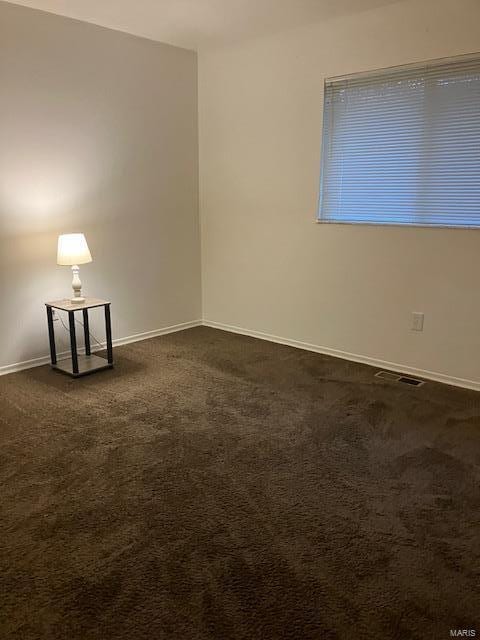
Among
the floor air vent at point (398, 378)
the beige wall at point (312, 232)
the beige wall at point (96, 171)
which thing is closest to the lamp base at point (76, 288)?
the beige wall at point (96, 171)

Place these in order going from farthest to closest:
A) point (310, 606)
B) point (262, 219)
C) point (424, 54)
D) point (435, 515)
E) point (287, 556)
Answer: point (262, 219) < point (424, 54) < point (435, 515) < point (287, 556) < point (310, 606)

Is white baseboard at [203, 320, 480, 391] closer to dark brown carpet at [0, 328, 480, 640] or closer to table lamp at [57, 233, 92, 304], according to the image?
dark brown carpet at [0, 328, 480, 640]

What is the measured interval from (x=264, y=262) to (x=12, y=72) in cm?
231

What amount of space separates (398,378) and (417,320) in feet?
1.42

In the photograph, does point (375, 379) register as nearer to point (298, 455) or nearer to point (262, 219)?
point (298, 455)

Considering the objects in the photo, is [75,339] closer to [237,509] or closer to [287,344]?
[287,344]

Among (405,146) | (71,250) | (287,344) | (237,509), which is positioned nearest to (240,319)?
(287,344)

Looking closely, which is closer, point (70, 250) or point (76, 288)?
point (70, 250)

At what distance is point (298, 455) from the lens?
254 cm

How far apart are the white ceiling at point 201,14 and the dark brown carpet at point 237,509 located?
2473mm

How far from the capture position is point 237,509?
2.11 m

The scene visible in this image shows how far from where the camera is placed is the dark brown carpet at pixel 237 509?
159 centimetres

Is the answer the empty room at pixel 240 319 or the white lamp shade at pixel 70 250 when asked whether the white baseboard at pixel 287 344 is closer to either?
the empty room at pixel 240 319

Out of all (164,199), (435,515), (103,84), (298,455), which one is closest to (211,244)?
(164,199)
